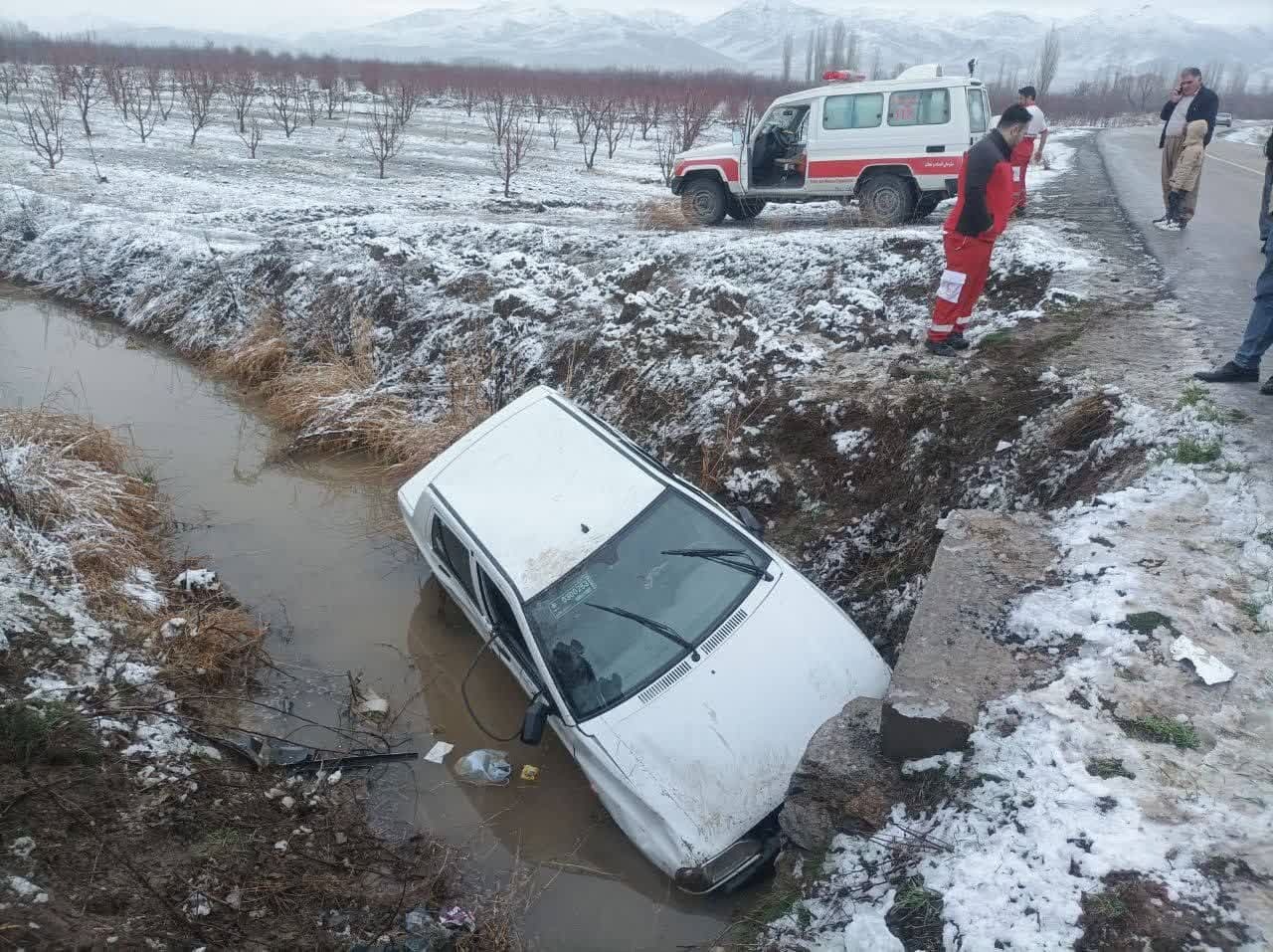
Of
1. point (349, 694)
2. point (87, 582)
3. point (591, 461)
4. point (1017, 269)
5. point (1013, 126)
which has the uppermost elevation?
point (1013, 126)

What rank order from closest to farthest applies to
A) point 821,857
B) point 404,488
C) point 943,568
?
point 821,857
point 943,568
point 404,488

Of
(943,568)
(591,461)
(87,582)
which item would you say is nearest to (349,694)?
(87,582)

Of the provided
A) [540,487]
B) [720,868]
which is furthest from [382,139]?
[720,868]

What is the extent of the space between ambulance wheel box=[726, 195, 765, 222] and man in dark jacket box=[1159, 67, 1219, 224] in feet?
16.7

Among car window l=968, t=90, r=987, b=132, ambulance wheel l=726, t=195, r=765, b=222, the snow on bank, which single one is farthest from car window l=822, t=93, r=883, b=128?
the snow on bank

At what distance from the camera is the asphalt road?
248 inches

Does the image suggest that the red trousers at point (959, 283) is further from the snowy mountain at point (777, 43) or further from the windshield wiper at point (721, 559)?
the snowy mountain at point (777, 43)

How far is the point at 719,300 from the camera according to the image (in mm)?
8531

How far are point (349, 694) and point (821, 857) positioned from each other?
3.40 meters

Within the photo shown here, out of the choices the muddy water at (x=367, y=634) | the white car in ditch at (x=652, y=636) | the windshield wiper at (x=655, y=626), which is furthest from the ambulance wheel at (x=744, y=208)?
the windshield wiper at (x=655, y=626)

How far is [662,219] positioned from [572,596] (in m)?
9.34

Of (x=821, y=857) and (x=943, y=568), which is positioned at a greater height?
(x=943, y=568)

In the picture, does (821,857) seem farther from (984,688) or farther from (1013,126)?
(1013,126)

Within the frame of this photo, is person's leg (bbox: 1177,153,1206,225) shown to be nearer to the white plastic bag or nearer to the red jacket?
the red jacket
